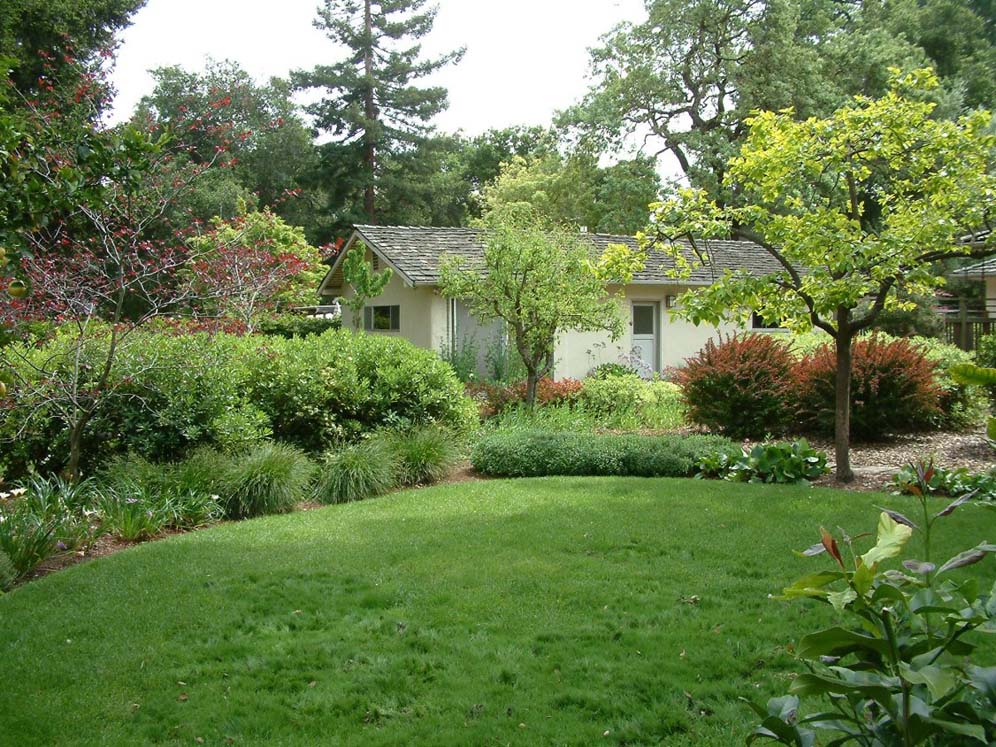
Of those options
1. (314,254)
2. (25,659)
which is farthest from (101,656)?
(314,254)

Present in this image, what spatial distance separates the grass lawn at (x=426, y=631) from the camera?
3957 millimetres

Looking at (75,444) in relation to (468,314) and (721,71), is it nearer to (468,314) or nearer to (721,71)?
(468,314)

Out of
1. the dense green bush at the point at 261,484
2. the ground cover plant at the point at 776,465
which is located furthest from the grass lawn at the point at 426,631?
the ground cover plant at the point at 776,465

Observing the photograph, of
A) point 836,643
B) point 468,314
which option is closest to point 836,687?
point 836,643

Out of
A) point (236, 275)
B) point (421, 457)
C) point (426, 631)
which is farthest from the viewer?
point (236, 275)

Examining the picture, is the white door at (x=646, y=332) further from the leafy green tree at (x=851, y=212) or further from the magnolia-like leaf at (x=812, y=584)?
the magnolia-like leaf at (x=812, y=584)

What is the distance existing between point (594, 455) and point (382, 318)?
1210 centimetres

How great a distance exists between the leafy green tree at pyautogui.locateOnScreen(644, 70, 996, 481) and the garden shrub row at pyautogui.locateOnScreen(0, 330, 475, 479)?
13.3 ft

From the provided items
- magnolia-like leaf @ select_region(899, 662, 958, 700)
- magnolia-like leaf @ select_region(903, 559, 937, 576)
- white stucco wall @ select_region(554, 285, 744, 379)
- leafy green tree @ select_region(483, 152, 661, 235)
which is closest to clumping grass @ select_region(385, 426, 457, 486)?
magnolia-like leaf @ select_region(903, 559, 937, 576)

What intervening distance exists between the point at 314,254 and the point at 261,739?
22.6 metres

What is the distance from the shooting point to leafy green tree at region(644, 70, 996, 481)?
8383 mm

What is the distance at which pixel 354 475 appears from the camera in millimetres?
9445

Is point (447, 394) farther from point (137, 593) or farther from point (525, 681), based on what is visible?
point (525, 681)

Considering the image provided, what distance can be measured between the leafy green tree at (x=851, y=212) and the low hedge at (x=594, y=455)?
1991 millimetres
